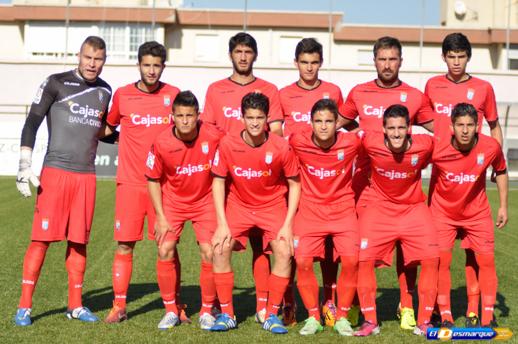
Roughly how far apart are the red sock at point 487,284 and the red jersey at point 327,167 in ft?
3.82

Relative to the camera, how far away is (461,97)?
6.74 m

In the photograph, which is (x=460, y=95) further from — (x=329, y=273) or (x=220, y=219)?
(x=220, y=219)

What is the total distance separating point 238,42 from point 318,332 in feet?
7.89

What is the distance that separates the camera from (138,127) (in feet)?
21.9

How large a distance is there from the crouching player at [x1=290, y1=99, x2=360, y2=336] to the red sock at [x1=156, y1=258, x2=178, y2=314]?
101 centimetres

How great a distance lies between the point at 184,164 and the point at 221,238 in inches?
25.8

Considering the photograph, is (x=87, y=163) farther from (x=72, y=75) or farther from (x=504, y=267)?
(x=504, y=267)

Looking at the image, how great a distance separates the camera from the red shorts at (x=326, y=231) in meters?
6.32

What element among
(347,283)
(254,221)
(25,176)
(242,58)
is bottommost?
(347,283)

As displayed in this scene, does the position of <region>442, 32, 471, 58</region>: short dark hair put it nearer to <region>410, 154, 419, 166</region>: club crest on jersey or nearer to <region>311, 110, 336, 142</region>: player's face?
<region>410, 154, 419, 166</region>: club crest on jersey

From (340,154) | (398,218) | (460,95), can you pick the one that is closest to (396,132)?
(340,154)

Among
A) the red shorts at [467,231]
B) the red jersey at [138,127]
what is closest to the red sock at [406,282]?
the red shorts at [467,231]

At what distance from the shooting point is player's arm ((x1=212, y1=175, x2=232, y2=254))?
632cm

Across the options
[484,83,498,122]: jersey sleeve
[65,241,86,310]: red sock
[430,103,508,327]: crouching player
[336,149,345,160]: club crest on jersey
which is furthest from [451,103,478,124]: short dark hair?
[65,241,86,310]: red sock
